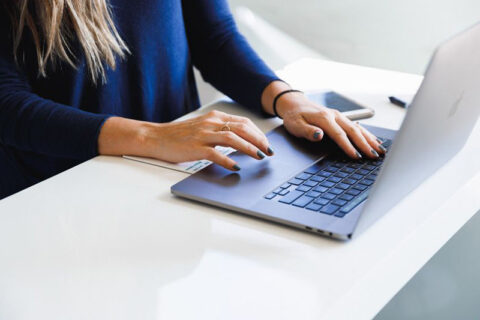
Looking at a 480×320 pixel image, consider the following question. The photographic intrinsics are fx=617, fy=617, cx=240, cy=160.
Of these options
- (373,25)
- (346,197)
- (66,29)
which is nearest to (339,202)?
(346,197)

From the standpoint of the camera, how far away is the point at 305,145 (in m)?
0.97

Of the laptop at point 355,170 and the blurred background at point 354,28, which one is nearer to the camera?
the laptop at point 355,170

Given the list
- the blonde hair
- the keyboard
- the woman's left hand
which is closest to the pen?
the woman's left hand

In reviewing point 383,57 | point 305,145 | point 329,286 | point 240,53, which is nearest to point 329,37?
point 383,57

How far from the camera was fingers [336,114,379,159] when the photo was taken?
35.9 inches

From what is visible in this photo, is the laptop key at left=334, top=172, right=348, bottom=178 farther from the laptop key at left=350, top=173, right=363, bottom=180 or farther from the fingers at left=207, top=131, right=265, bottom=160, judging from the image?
the fingers at left=207, top=131, right=265, bottom=160

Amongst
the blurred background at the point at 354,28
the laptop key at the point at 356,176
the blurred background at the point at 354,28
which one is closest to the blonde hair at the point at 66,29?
the laptop key at the point at 356,176

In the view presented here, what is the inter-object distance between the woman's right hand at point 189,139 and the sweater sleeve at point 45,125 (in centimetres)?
3

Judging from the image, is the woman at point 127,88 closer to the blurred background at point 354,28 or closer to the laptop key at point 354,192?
the laptop key at point 354,192

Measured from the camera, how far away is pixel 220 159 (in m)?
0.87

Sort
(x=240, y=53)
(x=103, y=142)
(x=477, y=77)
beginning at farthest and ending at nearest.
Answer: (x=240, y=53)
(x=103, y=142)
(x=477, y=77)

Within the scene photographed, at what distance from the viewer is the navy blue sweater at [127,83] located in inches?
40.3

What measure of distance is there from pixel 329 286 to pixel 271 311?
0.07 metres

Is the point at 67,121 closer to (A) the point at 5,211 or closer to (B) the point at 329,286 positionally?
(A) the point at 5,211
